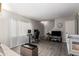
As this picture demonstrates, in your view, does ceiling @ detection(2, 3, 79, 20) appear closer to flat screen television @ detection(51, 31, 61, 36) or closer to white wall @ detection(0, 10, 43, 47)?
white wall @ detection(0, 10, 43, 47)

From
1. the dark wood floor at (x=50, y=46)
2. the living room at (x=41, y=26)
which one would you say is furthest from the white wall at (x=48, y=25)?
the dark wood floor at (x=50, y=46)

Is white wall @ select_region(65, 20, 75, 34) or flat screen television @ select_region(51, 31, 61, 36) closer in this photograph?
white wall @ select_region(65, 20, 75, 34)

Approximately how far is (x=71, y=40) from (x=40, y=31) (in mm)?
505

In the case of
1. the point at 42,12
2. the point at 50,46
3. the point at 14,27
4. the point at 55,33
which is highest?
the point at 42,12

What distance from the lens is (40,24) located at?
4.43ft

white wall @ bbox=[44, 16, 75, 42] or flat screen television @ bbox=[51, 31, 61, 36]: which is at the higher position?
white wall @ bbox=[44, 16, 75, 42]

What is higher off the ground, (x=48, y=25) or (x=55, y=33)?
(x=48, y=25)

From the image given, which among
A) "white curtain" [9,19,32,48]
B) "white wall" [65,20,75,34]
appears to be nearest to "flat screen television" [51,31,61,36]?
"white wall" [65,20,75,34]

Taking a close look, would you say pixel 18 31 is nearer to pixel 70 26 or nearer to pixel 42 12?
pixel 42 12

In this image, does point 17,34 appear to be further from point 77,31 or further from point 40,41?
point 77,31

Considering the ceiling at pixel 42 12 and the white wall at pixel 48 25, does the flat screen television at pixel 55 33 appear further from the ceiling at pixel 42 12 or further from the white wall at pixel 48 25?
the ceiling at pixel 42 12

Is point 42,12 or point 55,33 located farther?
point 55,33

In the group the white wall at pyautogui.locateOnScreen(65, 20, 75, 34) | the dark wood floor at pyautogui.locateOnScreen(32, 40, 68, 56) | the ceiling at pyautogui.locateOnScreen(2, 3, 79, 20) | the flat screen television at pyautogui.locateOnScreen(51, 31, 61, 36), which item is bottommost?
the dark wood floor at pyautogui.locateOnScreen(32, 40, 68, 56)

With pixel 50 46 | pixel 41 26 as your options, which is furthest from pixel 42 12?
pixel 50 46
